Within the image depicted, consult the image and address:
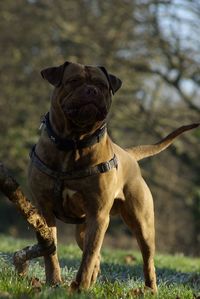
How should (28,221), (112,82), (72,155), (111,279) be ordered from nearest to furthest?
1. (28,221)
2. (72,155)
3. (112,82)
4. (111,279)

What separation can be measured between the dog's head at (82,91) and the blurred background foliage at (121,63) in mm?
12935

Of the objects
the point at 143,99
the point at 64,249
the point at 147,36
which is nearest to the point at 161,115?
the point at 143,99

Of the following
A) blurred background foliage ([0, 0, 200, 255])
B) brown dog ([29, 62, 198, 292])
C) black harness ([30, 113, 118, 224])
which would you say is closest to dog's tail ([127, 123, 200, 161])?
brown dog ([29, 62, 198, 292])

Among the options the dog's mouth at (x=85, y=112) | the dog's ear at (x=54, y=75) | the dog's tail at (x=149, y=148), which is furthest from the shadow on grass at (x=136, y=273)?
the dog's ear at (x=54, y=75)

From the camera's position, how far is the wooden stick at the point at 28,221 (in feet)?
16.8

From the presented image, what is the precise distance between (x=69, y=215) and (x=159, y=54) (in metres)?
14.8

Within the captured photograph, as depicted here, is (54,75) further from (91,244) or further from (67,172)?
(91,244)

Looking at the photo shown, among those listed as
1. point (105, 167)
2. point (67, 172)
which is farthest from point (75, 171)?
point (105, 167)

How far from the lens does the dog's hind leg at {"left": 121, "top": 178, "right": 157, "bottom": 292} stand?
21.0 ft

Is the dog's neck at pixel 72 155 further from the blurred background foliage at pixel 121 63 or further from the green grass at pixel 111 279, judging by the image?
the blurred background foliage at pixel 121 63

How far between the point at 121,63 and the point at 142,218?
14.3m

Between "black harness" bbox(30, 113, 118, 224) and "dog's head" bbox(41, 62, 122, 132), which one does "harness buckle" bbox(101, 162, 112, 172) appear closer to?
"black harness" bbox(30, 113, 118, 224)

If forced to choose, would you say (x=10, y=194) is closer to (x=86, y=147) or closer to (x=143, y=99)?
(x=86, y=147)

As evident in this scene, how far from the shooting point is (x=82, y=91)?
225 inches
